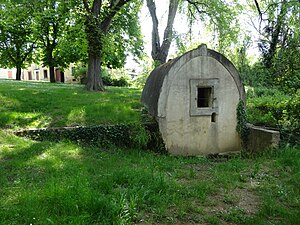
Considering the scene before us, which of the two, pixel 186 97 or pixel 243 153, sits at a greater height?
pixel 186 97

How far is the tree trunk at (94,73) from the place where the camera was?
516 inches

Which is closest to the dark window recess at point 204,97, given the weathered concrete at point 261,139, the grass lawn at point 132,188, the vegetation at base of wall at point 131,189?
the weathered concrete at point 261,139

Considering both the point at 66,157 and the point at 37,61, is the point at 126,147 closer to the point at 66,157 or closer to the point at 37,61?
the point at 66,157

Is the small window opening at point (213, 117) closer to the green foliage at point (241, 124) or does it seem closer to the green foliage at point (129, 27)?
the green foliage at point (241, 124)

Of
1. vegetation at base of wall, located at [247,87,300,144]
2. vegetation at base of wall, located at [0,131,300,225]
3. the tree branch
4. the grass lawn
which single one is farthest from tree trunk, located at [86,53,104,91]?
vegetation at base of wall, located at [247,87,300,144]

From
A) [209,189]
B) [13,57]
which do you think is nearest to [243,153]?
[209,189]

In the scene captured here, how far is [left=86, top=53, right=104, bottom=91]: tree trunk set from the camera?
43.0 feet

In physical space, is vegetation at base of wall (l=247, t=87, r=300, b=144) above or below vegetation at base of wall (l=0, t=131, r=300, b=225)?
above

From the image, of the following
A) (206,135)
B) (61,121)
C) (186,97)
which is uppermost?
(186,97)

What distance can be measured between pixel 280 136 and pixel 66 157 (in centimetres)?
613

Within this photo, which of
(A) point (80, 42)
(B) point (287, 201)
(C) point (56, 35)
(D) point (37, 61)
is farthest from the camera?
(D) point (37, 61)

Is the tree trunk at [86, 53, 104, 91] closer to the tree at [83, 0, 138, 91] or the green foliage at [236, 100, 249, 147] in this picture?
the tree at [83, 0, 138, 91]

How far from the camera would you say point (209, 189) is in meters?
4.80

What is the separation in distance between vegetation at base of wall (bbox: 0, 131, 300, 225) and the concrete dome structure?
181 cm
